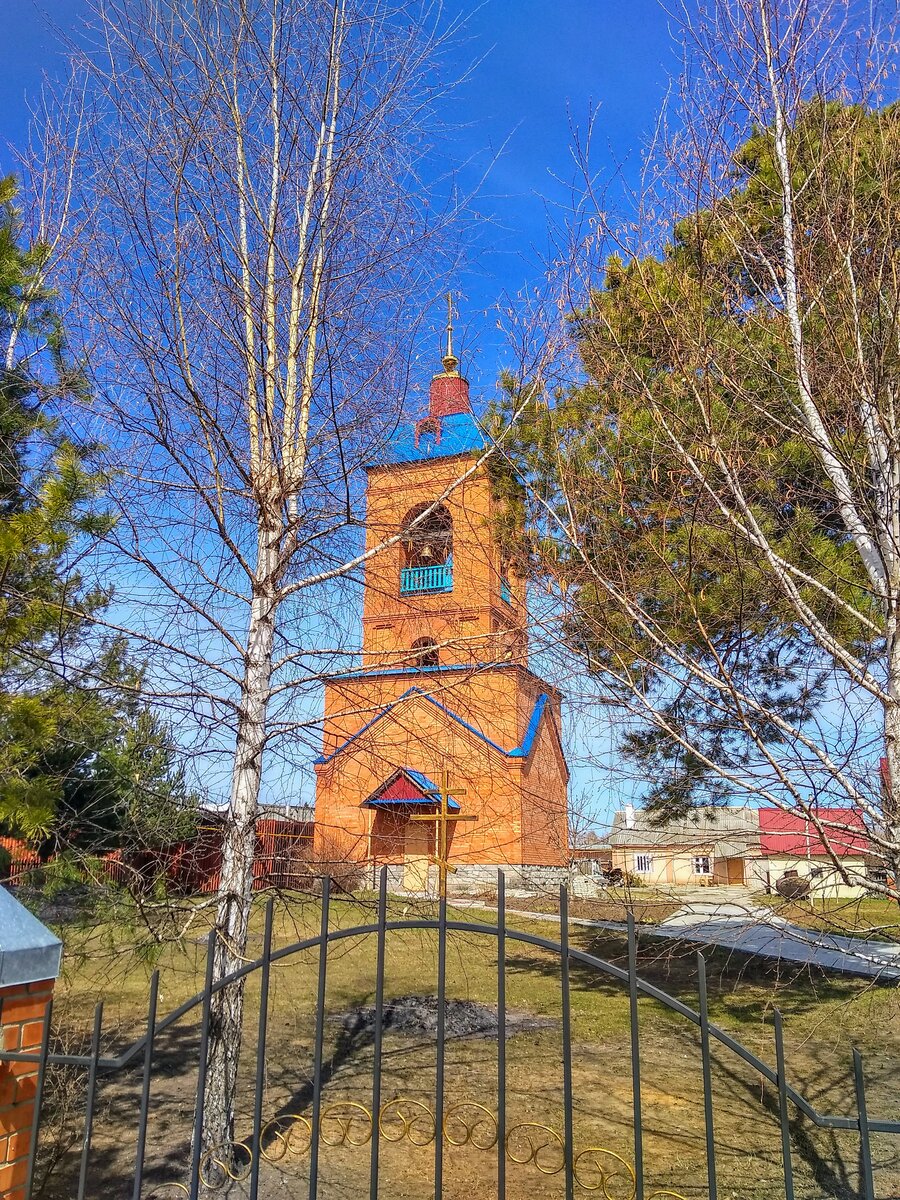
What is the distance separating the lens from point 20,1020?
2.80 meters


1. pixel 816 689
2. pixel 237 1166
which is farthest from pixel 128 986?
pixel 816 689

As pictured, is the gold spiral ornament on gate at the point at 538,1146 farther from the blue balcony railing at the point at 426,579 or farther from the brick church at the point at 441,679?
the blue balcony railing at the point at 426,579

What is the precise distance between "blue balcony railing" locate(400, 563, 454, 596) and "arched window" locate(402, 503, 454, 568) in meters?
0.05

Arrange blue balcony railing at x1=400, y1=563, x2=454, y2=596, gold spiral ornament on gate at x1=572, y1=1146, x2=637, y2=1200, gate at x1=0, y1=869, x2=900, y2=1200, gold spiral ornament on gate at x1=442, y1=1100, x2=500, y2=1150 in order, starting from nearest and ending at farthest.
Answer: gate at x1=0, y1=869, x2=900, y2=1200 → gold spiral ornament on gate at x1=572, y1=1146, x2=637, y2=1200 → blue balcony railing at x1=400, y1=563, x2=454, y2=596 → gold spiral ornament on gate at x1=442, y1=1100, x2=500, y2=1150

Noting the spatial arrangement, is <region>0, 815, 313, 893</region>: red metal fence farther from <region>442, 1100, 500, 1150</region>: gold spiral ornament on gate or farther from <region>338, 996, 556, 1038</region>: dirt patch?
<region>338, 996, 556, 1038</region>: dirt patch

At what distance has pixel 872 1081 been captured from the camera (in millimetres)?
6883

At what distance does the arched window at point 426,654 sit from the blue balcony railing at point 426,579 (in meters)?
0.35

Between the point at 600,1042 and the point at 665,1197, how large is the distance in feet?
12.5

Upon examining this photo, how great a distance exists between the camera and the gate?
2357 mm

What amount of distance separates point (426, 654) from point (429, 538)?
0.80 m

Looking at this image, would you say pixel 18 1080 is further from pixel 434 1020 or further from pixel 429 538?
pixel 434 1020

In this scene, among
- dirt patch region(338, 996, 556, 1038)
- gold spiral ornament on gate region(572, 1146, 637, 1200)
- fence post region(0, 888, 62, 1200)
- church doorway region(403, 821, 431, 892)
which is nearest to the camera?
fence post region(0, 888, 62, 1200)

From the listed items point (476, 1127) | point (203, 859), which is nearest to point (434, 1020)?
point (476, 1127)

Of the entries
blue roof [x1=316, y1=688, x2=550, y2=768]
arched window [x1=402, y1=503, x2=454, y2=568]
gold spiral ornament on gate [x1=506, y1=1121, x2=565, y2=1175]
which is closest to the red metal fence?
blue roof [x1=316, y1=688, x2=550, y2=768]
